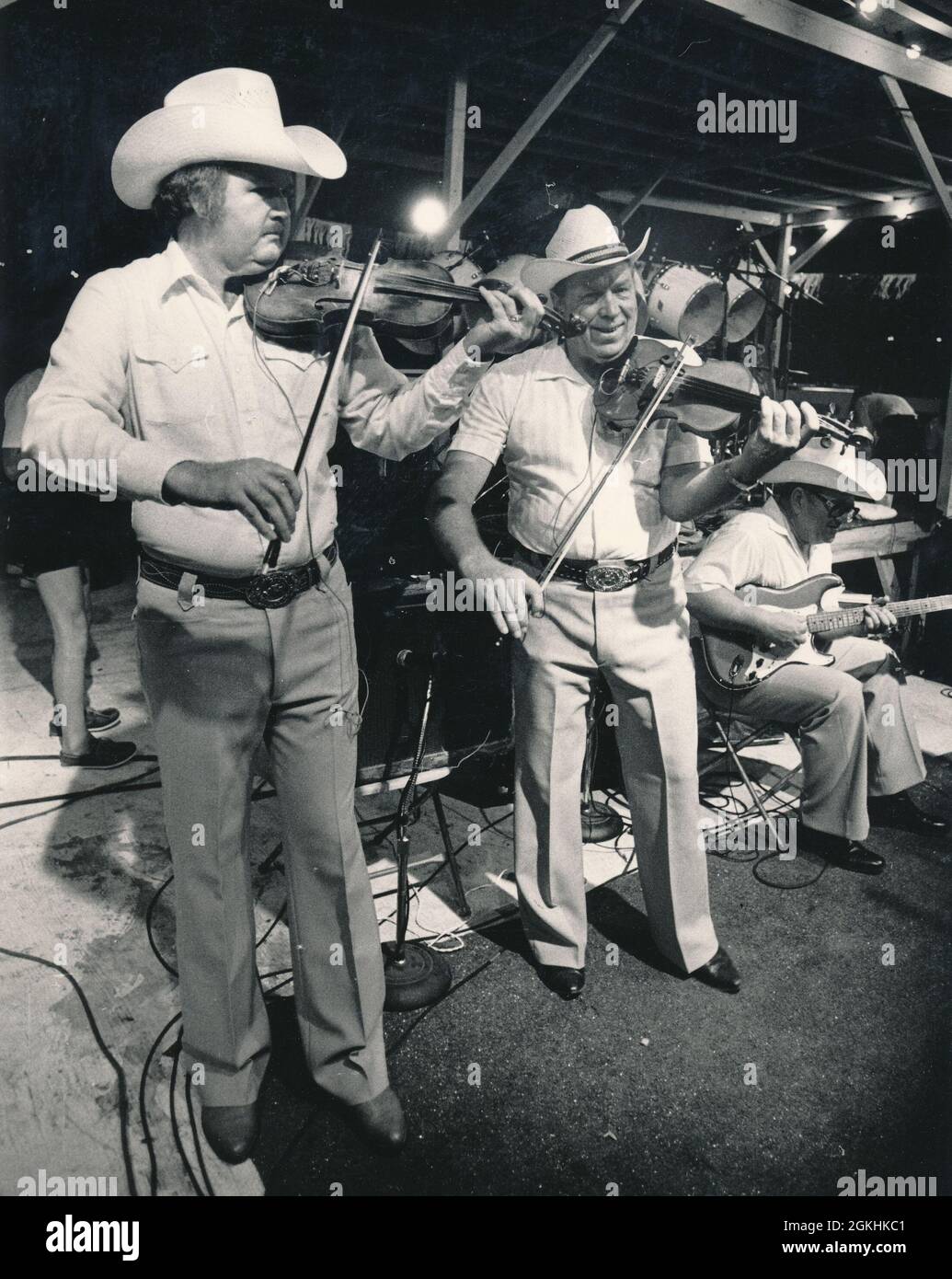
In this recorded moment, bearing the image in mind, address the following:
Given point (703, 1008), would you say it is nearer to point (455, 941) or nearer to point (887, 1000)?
point (887, 1000)

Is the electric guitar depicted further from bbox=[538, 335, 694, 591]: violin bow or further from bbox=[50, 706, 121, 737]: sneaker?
bbox=[50, 706, 121, 737]: sneaker

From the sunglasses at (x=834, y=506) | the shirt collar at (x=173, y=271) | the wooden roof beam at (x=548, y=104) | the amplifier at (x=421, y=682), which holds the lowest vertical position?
the amplifier at (x=421, y=682)

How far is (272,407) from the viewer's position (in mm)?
1919

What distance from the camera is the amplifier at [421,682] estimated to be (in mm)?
3385

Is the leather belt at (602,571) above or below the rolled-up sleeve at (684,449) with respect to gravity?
below

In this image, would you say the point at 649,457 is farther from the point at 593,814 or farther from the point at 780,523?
the point at 593,814

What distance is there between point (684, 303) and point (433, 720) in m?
4.43

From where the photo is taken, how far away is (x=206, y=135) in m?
1.75

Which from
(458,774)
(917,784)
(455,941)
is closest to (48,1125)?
(455,941)

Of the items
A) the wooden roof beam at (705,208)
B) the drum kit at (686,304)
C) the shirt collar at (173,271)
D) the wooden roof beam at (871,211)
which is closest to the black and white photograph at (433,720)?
the shirt collar at (173,271)

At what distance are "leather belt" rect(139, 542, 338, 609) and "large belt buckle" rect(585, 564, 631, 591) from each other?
937 mm

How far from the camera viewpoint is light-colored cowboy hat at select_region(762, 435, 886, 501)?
11.5 ft

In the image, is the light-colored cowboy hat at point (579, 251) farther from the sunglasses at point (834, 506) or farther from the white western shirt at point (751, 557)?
the sunglasses at point (834, 506)

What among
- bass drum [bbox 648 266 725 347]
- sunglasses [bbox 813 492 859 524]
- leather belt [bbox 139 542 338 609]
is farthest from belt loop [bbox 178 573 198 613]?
bass drum [bbox 648 266 725 347]
